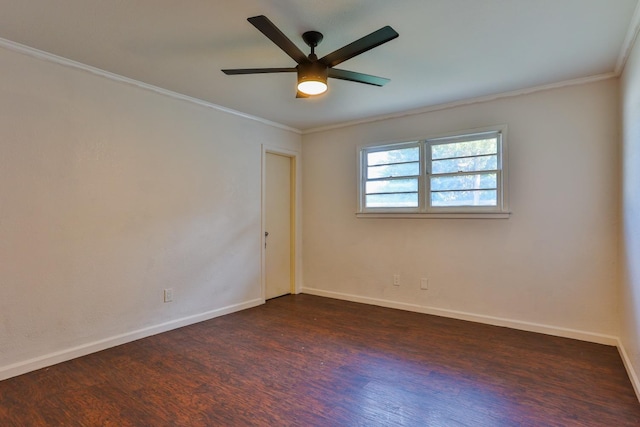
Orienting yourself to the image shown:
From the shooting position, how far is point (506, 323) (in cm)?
352

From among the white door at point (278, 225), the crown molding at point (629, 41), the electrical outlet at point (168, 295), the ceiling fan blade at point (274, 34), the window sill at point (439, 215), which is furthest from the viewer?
the white door at point (278, 225)

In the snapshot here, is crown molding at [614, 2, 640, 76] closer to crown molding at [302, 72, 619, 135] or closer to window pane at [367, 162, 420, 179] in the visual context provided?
crown molding at [302, 72, 619, 135]

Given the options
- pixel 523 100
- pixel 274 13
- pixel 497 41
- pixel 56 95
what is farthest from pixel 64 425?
pixel 523 100

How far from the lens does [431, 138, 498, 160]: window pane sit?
363 cm

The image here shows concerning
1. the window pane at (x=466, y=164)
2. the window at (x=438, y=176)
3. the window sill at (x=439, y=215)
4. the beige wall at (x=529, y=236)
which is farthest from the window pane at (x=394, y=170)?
the window sill at (x=439, y=215)

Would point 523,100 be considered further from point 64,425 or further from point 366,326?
point 64,425

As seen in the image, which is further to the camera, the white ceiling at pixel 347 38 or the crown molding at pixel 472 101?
the crown molding at pixel 472 101

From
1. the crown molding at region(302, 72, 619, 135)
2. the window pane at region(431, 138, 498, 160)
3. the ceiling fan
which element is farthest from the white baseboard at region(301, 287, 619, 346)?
the ceiling fan

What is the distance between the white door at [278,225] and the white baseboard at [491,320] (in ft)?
2.16

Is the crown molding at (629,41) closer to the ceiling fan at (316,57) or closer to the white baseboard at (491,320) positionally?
the ceiling fan at (316,57)

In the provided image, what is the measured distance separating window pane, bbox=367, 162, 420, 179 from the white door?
4.06 ft

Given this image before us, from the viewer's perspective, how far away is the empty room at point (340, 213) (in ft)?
7.04

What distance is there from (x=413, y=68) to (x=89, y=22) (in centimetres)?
237

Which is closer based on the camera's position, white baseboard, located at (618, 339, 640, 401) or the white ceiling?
the white ceiling
